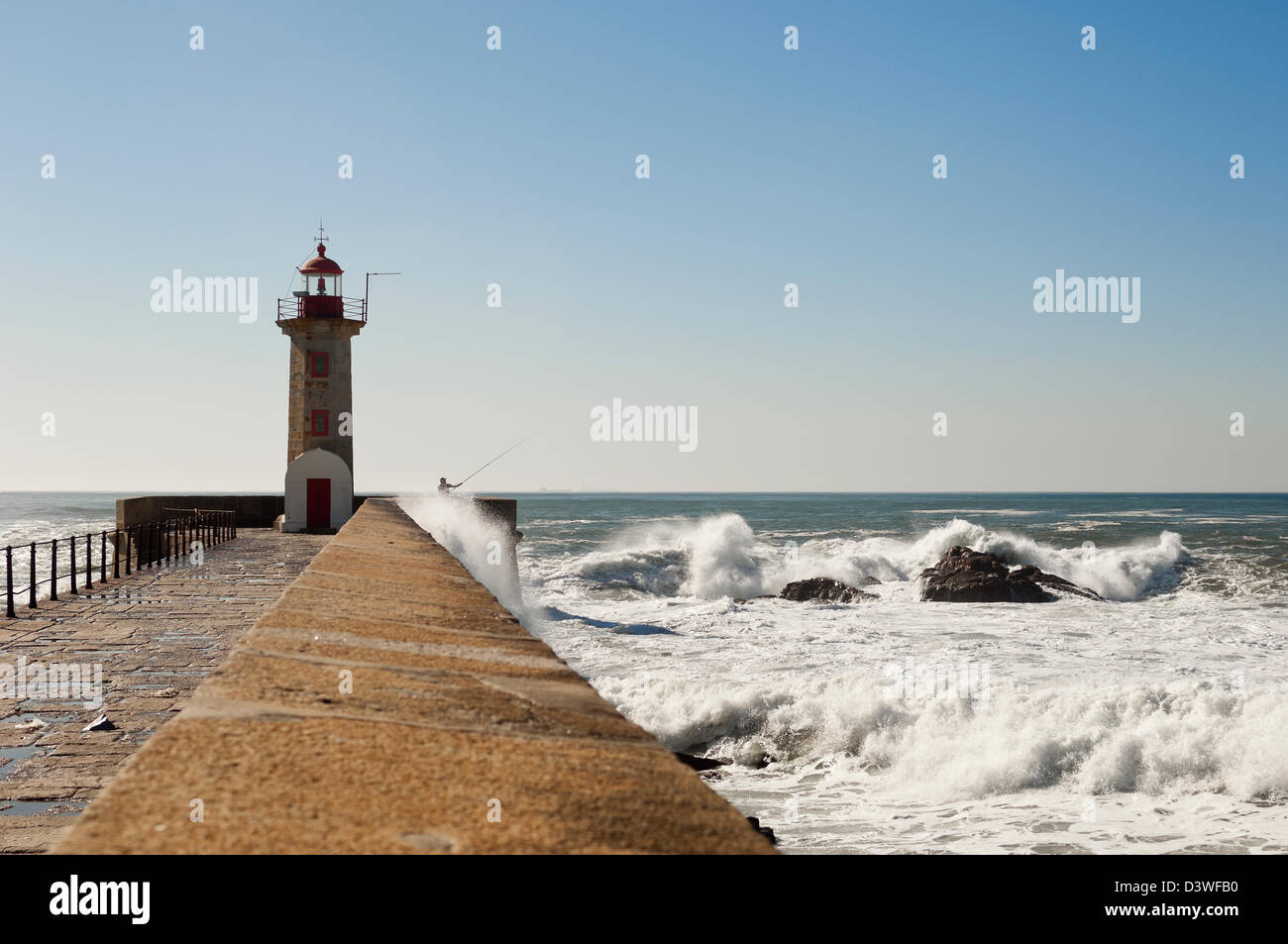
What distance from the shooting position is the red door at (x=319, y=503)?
21.1m

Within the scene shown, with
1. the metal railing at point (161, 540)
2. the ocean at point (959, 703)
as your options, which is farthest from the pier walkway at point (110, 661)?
the ocean at point (959, 703)

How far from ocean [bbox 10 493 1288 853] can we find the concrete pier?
6293mm

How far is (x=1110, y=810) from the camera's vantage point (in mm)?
8977

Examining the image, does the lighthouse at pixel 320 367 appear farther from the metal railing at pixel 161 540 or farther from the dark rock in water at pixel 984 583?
the dark rock in water at pixel 984 583

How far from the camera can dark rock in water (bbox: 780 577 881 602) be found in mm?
25422

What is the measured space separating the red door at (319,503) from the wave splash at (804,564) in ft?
36.6

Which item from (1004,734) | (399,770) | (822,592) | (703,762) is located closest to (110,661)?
(703,762)

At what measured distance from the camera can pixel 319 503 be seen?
2114 cm

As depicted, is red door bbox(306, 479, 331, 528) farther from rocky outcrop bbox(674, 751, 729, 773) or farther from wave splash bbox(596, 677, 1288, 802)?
rocky outcrop bbox(674, 751, 729, 773)

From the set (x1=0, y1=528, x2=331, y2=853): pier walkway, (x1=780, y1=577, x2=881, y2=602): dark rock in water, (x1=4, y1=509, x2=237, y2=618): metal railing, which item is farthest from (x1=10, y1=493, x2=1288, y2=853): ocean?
(x1=0, y1=528, x2=331, y2=853): pier walkway

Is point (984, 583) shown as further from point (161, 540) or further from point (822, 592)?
point (161, 540)
